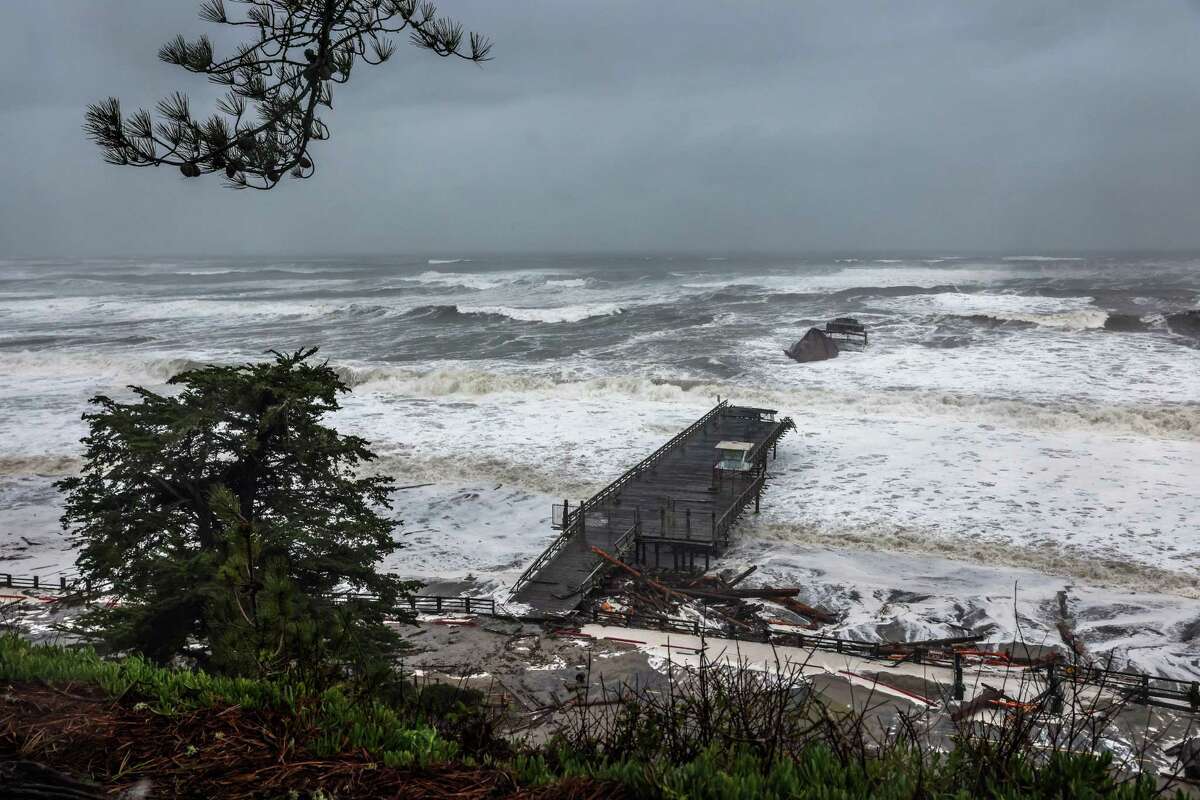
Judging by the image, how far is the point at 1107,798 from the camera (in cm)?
369

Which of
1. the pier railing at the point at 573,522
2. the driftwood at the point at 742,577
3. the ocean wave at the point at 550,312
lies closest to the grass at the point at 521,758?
the pier railing at the point at 573,522

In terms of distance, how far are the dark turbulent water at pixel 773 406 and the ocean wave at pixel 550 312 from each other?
527 mm

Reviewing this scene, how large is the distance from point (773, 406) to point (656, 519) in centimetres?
1820

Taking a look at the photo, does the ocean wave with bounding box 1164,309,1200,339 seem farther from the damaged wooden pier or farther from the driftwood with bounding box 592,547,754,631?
the driftwood with bounding box 592,547,754,631

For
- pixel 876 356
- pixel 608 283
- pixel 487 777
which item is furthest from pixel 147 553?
pixel 608 283

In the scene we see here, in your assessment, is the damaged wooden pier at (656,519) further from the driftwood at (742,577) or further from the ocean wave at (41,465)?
the ocean wave at (41,465)

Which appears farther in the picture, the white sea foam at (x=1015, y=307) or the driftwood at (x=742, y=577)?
the white sea foam at (x=1015, y=307)

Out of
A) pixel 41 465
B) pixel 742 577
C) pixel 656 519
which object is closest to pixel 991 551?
pixel 742 577

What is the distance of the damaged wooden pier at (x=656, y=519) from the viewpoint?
1870cm

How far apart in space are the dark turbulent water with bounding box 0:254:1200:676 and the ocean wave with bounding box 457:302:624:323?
527 millimetres

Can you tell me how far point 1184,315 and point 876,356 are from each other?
28.6 m

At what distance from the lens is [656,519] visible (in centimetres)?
2208

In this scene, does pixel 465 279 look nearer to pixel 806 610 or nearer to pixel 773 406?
pixel 773 406

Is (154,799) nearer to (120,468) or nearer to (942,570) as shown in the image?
(120,468)
